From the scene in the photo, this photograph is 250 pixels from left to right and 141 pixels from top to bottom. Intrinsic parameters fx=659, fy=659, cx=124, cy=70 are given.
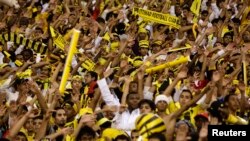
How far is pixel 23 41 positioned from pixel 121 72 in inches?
109

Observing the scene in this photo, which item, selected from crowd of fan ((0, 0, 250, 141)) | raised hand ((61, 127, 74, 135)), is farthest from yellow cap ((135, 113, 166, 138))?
raised hand ((61, 127, 74, 135))

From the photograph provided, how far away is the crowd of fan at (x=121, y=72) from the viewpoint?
685cm

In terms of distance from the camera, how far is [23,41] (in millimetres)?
11234

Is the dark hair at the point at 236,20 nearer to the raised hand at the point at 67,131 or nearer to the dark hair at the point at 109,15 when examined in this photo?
the dark hair at the point at 109,15

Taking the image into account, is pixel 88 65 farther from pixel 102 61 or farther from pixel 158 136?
pixel 158 136

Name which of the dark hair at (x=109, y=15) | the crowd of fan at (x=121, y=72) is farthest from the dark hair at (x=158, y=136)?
the dark hair at (x=109, y=15)

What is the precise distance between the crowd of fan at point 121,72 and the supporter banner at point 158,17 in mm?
330

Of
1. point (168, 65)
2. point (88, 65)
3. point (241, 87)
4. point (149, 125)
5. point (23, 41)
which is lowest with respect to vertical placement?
point (149, 125)

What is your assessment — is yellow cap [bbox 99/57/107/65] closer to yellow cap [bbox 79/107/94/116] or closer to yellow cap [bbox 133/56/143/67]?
yellow cap [bbox 133/56/143/67]

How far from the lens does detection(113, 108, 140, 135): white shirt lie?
7.51m

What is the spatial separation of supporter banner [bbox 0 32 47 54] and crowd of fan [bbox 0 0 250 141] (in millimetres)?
18

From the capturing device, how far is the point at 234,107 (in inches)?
265

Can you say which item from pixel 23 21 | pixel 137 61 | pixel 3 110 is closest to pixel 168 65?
pixel 137 61

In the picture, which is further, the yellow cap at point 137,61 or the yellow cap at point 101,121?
the yellow cap at point 137,61
